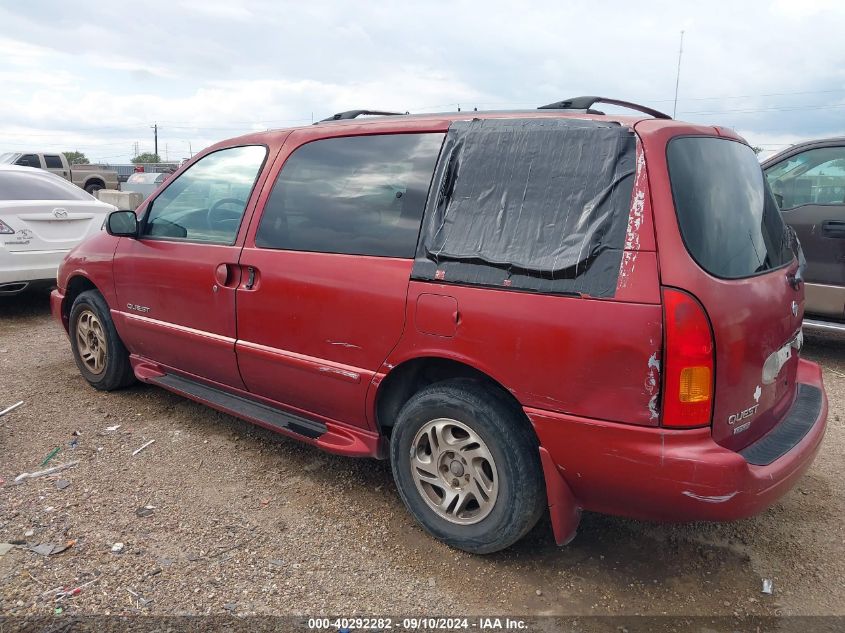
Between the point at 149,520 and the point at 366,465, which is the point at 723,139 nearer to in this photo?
the point at 366,465

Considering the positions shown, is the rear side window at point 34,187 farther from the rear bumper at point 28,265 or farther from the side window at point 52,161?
the side window at point 52,161

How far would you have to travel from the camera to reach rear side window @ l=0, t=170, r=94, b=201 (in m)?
6.78

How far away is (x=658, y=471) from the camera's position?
2197 mm

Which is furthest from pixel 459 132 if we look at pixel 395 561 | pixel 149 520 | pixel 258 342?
pixel 149 520

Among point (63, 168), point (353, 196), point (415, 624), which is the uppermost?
point (63, 168)

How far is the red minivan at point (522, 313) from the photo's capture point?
2193 mm

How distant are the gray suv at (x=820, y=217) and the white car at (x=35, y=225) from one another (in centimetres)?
672

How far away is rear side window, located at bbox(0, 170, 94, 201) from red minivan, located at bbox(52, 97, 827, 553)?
175 inches

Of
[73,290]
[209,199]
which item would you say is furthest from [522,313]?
[73,290]

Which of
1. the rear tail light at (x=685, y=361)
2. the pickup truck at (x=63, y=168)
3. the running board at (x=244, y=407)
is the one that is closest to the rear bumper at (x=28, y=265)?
the running board at (x=244, y=407)

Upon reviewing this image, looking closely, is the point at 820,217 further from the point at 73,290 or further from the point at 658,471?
the point at 73,290

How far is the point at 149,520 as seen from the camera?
301cm

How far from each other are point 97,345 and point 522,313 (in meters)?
3.41

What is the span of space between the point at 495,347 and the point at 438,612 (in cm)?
99
